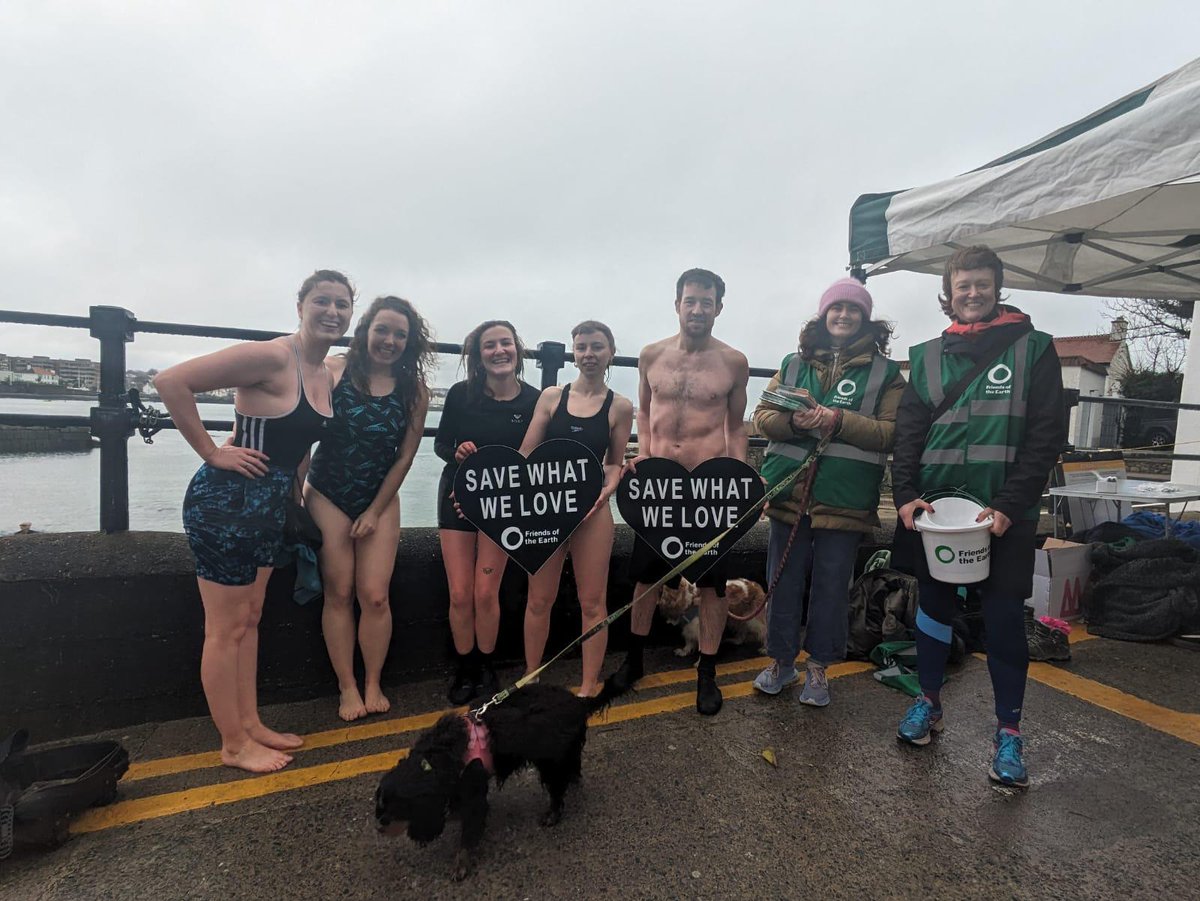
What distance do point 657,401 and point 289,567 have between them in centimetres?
203

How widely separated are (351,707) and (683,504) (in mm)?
1888

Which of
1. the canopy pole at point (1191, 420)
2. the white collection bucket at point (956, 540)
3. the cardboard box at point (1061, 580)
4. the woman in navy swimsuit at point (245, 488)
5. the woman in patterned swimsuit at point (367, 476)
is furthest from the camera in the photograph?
the canopy pole at point (1191, 420)

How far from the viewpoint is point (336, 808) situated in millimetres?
2166

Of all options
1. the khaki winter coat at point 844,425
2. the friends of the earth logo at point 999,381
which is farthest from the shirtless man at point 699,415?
the friends of the earth logo at point 999,381

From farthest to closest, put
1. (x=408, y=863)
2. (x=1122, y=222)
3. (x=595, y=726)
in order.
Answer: (x=1122, y=222), (x=595, y=726), (x=408, y=863)

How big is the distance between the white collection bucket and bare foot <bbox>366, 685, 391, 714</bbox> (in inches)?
102

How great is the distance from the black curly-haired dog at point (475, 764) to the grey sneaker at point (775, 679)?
1.31 metres

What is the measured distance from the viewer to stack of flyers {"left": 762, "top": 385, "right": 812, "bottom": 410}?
2820 millimetres

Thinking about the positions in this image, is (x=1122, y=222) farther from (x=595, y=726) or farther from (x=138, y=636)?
(x=138, y=636)

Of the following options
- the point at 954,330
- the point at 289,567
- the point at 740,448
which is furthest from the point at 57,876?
the point at 954,330

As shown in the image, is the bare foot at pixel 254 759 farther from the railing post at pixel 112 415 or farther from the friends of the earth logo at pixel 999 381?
the friends of the earth logo at pixel 999 381

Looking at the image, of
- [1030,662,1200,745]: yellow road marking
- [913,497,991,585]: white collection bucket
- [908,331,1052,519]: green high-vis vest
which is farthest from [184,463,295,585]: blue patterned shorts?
[1030,662,1200,745]: yellow road marking

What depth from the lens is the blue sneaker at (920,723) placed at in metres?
2.63

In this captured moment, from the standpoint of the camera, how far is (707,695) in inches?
117
